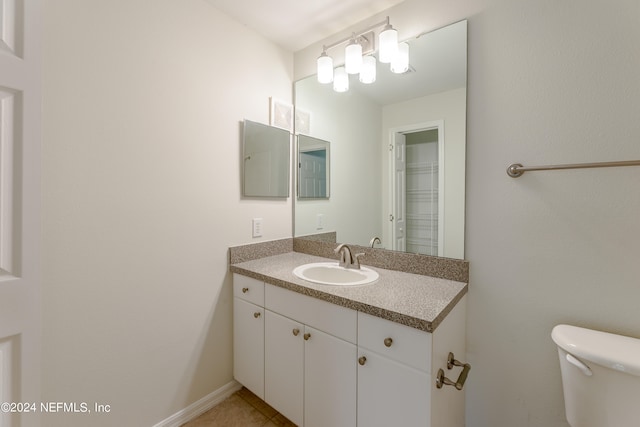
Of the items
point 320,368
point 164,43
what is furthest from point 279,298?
point 164,43

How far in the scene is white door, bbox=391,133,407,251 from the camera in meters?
1.51

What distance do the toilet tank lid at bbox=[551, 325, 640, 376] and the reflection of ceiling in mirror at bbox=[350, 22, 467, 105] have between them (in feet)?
3.68

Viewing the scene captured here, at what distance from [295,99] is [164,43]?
872mm

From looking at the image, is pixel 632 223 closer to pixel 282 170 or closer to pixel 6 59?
pixel 282 170

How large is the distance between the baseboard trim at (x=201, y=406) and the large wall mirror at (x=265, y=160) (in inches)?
46.7

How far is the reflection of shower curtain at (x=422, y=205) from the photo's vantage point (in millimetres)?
1396

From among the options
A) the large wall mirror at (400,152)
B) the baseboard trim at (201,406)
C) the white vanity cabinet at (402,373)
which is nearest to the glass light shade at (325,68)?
the large wall mirror at (400,152)

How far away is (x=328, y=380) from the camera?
1.17 meters

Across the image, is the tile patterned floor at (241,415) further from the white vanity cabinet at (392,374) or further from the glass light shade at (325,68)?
the glass light shade at (325,68)

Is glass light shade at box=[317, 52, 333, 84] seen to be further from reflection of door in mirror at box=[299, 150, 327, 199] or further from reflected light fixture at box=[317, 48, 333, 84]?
reflection of door in mirror at box=[299, 150, 327, 199]

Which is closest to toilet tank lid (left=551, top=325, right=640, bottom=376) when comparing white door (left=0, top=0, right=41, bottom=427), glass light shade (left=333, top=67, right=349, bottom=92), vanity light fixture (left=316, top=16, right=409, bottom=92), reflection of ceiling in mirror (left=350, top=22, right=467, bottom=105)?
reflection of ceiling in mirror (left=350, top=22, right=467, bottom=105)

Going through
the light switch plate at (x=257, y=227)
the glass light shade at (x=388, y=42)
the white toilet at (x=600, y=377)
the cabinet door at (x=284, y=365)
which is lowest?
the cabinet door at (x=284, y=365)

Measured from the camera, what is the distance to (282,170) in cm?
189

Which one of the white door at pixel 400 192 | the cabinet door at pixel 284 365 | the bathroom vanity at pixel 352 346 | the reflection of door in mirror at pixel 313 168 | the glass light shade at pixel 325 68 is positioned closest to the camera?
the bathroom vanity at pixel 352 346
